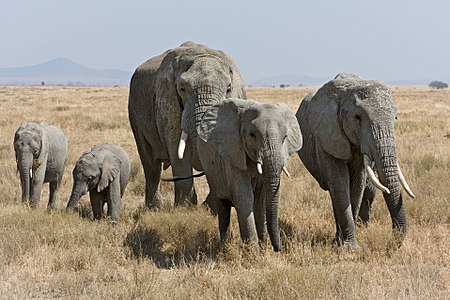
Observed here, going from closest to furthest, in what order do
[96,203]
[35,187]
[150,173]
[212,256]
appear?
[212,256] < [96,203] < [35,187] < [150,173]

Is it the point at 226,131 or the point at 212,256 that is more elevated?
the point at 226,131

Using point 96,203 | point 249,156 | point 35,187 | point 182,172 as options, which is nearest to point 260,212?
point 249,156

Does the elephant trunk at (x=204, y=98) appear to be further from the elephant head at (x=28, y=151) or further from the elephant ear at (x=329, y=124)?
the elephant head at (x=28, y=151)

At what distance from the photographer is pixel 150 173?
965cm

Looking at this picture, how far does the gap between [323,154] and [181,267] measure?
6.24 ft

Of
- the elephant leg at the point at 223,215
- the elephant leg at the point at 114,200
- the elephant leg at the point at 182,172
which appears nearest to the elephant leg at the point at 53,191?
the elephant leg at the point at 114,200

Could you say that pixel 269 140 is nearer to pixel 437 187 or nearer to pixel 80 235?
pixel 80 235

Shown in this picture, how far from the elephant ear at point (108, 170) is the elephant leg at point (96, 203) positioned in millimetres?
231

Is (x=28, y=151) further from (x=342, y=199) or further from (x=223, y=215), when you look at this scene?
(x=342, y=199)

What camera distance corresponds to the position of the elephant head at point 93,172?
7.96 m

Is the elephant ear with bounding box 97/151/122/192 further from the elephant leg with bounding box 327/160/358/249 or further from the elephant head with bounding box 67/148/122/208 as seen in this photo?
the elephant leg with bounding box 327/160/358/249

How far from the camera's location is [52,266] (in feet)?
19.6

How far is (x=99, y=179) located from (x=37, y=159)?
137cm

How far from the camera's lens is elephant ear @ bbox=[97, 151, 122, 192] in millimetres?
8188
